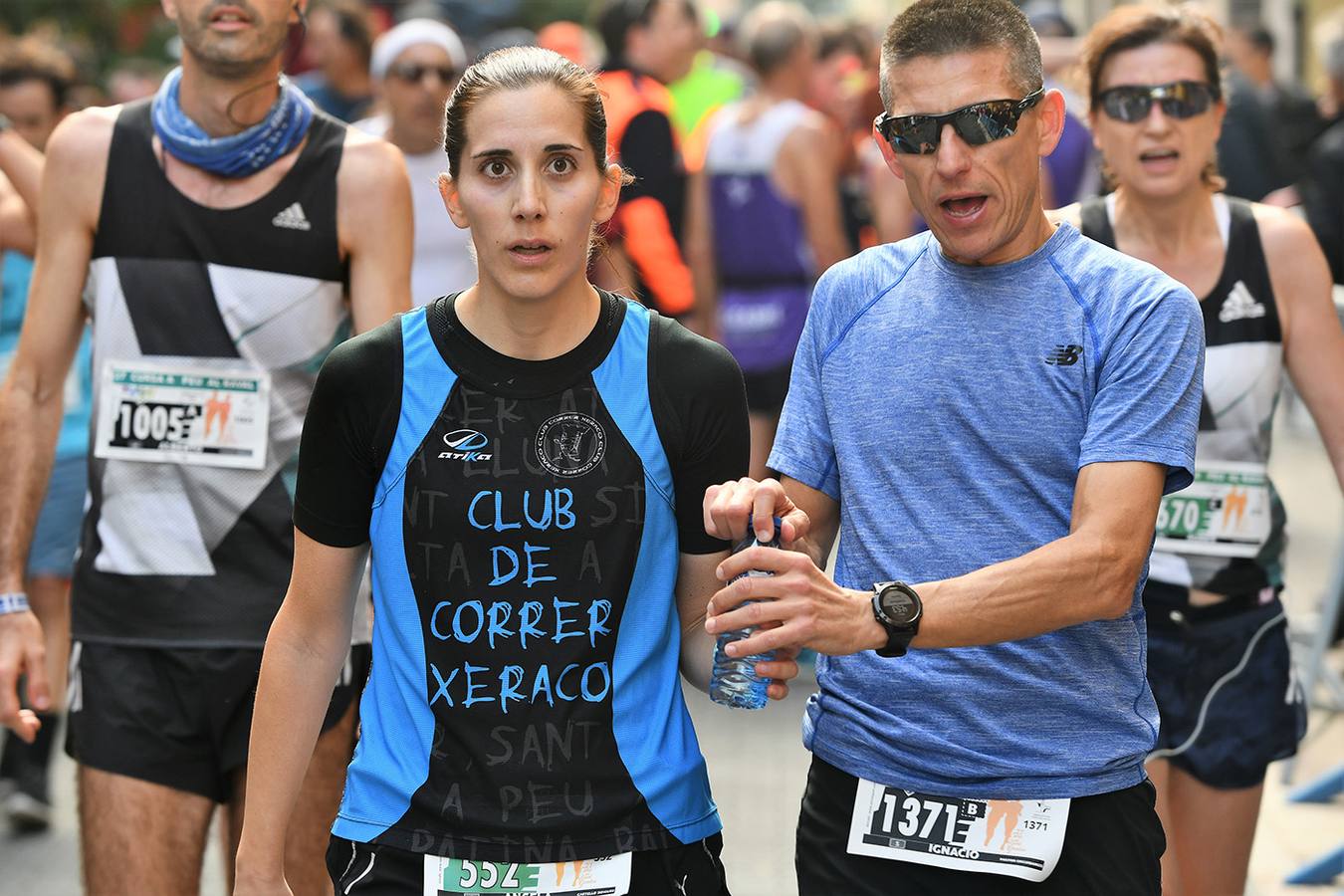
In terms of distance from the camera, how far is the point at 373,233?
4102 millimetres

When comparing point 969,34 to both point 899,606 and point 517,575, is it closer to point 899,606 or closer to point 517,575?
point 899,606

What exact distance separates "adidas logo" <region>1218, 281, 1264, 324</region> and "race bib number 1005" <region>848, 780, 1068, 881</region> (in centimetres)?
148

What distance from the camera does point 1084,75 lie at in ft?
15.3

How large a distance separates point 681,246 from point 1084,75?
15.6ft

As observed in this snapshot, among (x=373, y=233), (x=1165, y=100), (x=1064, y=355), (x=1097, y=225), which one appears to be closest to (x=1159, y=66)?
(x=1165, y=100)

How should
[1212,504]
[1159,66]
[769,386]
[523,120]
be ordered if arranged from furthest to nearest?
[769,386]
[1159,66]
[1212,504]
[523,120]

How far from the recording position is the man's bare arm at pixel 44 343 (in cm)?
411

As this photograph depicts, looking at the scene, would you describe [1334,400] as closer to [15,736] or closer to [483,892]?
[483,892]

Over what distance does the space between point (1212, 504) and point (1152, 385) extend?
1.37 m

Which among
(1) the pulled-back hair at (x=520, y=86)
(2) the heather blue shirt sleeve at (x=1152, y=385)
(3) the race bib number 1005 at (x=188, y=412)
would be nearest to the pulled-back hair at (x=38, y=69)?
(3) the race bib number 1005 at (x=188, y=412)

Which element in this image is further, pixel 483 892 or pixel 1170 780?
pixel 1170 780

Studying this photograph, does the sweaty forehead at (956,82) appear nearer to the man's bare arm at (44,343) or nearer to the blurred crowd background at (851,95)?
the blurred crowd background at (851,95)

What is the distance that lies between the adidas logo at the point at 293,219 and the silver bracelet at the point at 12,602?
0.92 m

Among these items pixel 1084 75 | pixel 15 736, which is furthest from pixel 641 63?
pixel 1084 75
